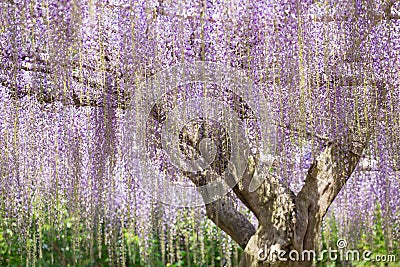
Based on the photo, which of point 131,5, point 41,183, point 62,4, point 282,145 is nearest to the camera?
point 62,4

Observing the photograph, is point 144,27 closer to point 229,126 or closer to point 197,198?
point 229,126

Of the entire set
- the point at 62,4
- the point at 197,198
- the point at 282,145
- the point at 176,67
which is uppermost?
the point at 62,4

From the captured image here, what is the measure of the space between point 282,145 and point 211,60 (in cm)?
76

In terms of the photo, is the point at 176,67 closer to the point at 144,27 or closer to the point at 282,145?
the point at 144,27

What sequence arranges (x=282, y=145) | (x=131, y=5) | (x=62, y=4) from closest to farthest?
1. (x=62, y=4)
2. (x=131, y=5)
3. (x=282, y=145)

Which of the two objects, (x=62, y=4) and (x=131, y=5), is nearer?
(x=62, y=4)

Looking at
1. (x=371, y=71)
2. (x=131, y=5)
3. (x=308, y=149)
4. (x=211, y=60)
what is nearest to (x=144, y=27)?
(x=131, y=5)

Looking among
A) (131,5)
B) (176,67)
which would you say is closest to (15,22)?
(131,5)

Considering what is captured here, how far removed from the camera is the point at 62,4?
291cm

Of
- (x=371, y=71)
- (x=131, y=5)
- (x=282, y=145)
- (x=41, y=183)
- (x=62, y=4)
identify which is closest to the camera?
(x=62, y=4)

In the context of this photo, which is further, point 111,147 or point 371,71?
point 111,147

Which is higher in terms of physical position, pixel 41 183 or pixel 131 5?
pixel 131 5

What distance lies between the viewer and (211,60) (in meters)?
3.28

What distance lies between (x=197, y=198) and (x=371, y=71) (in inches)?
58.4
